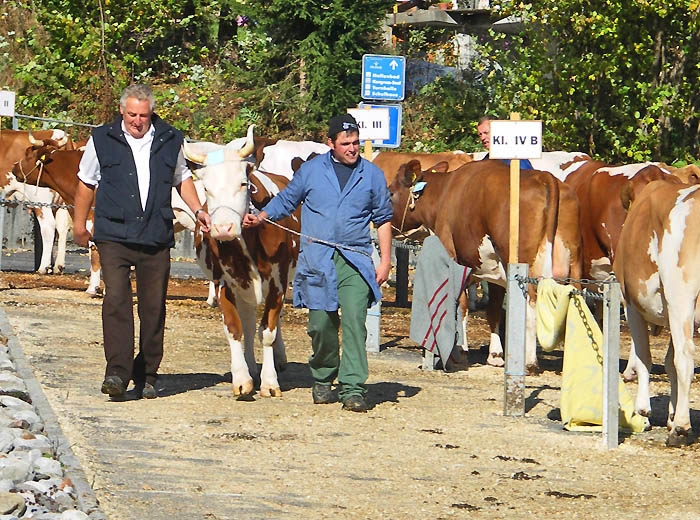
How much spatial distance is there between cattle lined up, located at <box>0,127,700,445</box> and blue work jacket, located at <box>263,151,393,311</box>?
45 centimetres

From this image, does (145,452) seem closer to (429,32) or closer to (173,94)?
(173,94)

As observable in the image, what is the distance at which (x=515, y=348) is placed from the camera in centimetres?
1102

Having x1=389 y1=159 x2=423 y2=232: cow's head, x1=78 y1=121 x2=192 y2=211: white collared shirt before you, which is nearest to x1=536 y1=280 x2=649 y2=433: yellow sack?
x1=78 y1=121 x2=192 y2=211: white collared shirt

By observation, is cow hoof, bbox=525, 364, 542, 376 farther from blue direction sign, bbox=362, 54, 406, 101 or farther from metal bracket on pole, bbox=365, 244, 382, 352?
blue direction sign, bbox=362, 54, 406, 101

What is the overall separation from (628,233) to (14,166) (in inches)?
512

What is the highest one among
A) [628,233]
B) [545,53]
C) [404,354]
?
[545,53]

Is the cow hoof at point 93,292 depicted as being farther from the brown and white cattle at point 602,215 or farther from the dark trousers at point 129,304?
the dark trousers at point 129,304

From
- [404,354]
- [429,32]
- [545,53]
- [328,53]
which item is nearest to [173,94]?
[328,53]

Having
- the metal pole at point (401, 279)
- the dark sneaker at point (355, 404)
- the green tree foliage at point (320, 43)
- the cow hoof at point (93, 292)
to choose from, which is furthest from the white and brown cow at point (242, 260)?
the green tree foliage at point (320, 43)

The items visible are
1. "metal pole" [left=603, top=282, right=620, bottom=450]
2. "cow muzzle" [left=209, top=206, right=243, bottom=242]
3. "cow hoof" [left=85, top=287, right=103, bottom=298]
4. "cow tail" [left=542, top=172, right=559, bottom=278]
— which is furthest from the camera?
"cow hoof" [left=85, top=287, right=103, bottom=298]

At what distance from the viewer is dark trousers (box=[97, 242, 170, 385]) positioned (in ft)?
35.7

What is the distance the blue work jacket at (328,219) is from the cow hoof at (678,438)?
106 inches

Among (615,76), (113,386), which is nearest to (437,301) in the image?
(113,386)

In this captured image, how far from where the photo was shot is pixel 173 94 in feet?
108
